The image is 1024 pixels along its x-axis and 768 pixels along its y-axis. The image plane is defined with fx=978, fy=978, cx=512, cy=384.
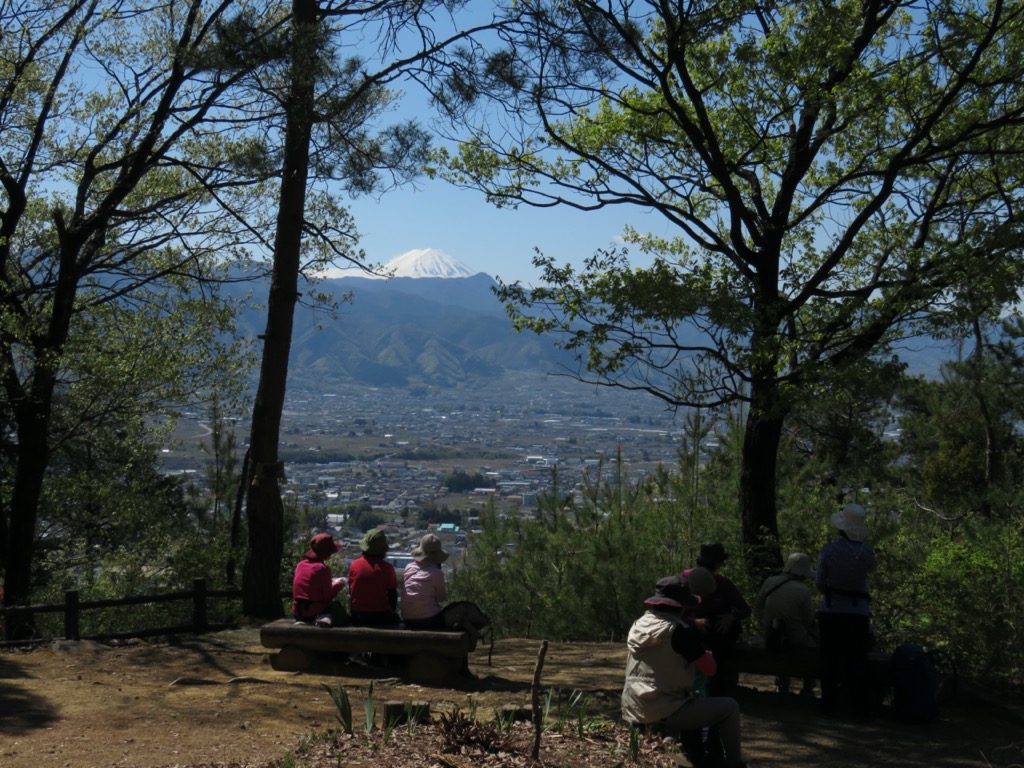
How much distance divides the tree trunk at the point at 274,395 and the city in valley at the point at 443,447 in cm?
362

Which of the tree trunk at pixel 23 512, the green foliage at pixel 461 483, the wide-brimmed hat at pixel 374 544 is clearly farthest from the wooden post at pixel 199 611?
the green foliage at pixel 461 483

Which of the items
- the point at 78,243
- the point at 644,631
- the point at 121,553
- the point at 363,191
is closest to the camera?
the point at 644,631

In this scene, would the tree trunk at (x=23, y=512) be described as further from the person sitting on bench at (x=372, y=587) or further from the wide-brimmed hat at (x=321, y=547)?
the person sitting on bench at (x=372, y=587)

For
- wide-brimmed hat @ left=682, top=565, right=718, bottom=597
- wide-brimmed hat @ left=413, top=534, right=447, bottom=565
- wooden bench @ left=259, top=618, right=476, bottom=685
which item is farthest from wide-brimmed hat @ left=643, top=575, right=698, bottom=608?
wide-brimmed hat @ left=413, top=534, right=447, bottom=565

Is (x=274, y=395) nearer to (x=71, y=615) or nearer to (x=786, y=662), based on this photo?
(x=71, y=615)

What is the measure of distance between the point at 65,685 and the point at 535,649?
4537 mm

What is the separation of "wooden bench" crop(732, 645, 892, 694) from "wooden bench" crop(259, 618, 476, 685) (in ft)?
7.14

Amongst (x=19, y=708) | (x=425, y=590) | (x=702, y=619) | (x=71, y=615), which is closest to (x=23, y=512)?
(x=71, y=615)

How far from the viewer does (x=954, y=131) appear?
9.75m

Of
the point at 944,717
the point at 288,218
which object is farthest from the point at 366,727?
the point at 288,218

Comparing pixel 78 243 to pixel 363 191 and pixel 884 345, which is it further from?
pixel 884 345

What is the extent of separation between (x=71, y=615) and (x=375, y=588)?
3.83 metres

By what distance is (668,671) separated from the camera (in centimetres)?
536

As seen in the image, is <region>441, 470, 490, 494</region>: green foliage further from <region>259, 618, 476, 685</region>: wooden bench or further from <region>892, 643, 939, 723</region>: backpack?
<region>892, 643, 939, 723</region>: backpack
